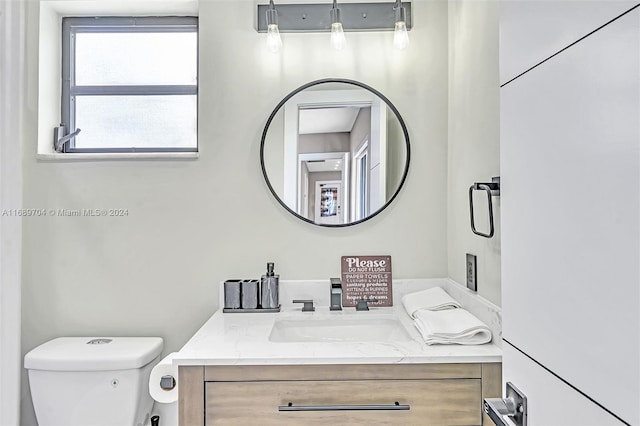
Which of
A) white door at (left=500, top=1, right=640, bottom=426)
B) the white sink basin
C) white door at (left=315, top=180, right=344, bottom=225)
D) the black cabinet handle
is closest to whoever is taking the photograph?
white door at (left=500, top=1, right=640, bottom=426)

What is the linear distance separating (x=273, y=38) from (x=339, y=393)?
1355mm

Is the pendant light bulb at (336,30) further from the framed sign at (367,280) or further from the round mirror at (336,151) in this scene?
the framed sign at (367,280)

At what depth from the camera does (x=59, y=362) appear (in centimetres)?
162

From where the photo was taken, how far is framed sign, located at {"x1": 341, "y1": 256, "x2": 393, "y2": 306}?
184 centimetres

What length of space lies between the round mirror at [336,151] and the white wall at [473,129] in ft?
0.80

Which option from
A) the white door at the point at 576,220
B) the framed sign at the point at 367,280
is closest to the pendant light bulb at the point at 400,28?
the framed sign at the point at 367,280

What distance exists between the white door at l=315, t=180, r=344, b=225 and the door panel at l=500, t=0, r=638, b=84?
1.18 m

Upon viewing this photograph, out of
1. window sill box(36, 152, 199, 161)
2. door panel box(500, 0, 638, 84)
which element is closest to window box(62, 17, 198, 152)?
window sill box(36, 152, 199, 161)

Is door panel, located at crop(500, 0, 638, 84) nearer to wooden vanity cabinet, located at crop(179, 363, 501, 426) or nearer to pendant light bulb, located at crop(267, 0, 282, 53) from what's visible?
wooden vanity cabinet, located at crop(179, 363, 501, 426)

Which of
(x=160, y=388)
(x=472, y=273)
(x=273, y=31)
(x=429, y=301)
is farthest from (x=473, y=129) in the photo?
(x=160, y=388)

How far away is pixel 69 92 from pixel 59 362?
114cm

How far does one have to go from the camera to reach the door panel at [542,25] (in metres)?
0.48

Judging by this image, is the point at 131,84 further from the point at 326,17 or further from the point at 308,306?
the point at 308,306

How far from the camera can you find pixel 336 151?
6.25ft
